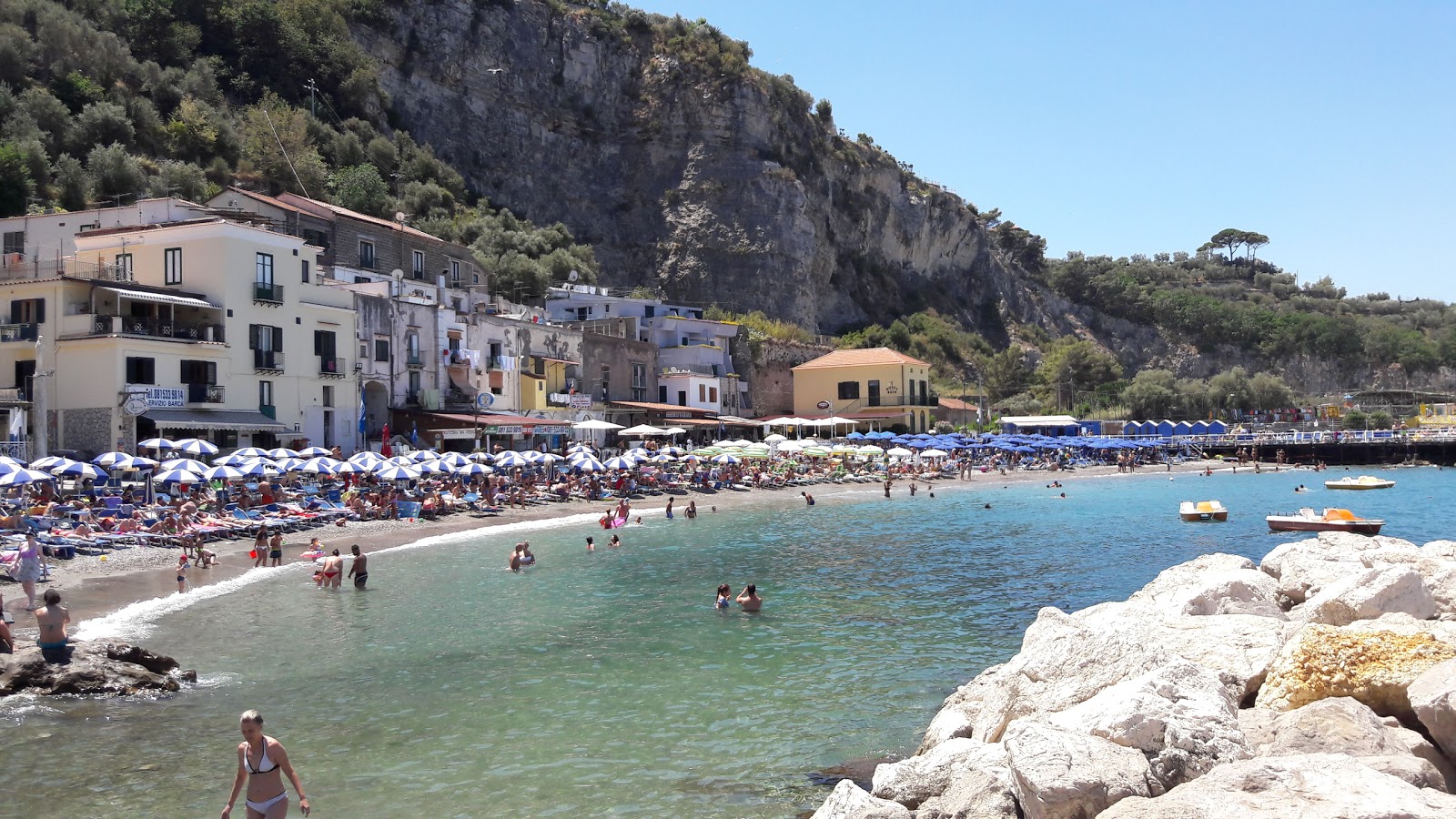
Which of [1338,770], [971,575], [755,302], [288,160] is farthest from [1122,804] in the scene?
[755,302]

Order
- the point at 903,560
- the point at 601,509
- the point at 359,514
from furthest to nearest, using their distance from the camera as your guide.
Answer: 1. the point at 601,509
2. the point at 359,514
3. the point at 903,560

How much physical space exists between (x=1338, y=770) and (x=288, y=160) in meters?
57.6

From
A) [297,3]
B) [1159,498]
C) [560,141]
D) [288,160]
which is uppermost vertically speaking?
[297,3]

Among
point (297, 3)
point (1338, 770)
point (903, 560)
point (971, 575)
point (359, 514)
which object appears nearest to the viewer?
point (1338, 770)

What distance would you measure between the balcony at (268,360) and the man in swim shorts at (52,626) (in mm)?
23028

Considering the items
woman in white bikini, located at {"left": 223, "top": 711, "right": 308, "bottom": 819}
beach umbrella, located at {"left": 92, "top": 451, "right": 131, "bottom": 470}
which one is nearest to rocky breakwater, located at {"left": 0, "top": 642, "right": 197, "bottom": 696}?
woman in white bikini, located at {"left": 223, "top": 711, "right": 308, "bottom": 819}

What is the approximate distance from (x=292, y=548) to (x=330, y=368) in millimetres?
13627

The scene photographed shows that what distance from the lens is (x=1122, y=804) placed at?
19.7 feet

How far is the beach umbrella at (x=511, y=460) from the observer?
3503cm

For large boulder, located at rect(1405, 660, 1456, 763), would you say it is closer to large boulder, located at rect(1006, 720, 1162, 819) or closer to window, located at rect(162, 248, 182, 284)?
large boulder, located at rect(1006, 720, 1162, 819)

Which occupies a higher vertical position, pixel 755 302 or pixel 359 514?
pixel 755 302

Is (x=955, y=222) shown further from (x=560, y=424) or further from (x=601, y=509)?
(x=601, y=509)

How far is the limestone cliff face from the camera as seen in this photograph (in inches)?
2901

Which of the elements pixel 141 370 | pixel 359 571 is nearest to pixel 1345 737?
pixel 359 571
